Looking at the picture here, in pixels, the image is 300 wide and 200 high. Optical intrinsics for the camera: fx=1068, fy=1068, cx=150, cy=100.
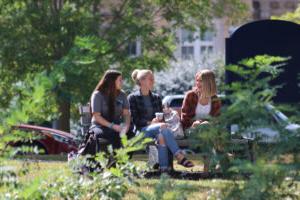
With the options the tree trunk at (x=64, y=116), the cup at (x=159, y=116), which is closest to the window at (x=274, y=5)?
the tree trunk at (x=64, y=116)

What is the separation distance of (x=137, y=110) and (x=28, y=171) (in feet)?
19.7

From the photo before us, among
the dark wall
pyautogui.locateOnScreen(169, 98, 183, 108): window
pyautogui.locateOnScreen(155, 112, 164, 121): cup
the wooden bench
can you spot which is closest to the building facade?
pyautogui.locateOnScreen(169, 98, 183, 108): window

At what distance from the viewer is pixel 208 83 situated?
40.2 feet

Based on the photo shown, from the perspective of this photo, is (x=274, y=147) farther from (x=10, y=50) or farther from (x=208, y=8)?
(x=208, y=8)

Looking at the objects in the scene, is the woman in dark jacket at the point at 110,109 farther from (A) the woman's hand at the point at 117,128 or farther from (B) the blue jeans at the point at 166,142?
(B) the blue jeans at the point at 166,142

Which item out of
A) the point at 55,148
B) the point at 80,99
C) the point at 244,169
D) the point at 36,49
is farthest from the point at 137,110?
the point at 36,49

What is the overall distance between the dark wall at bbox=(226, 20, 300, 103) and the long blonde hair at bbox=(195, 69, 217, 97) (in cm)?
409

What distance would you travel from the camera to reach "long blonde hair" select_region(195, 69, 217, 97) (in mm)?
12242

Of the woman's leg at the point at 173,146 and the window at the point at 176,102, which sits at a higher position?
the window at the point at 176,102

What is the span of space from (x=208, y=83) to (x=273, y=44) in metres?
5.05

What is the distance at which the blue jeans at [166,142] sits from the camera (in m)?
12.0

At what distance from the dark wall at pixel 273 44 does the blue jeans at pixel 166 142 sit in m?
4.54

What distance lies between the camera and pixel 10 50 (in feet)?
91.6

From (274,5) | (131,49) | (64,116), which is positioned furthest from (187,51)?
(131,49)
